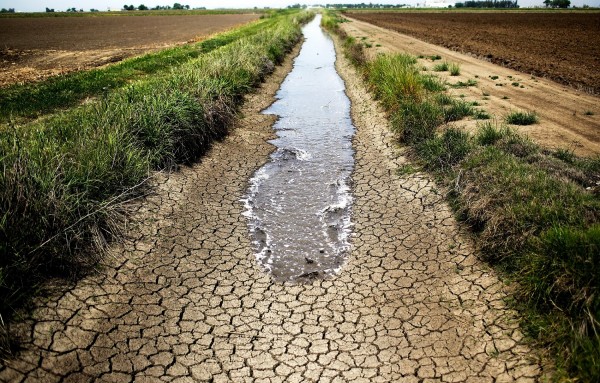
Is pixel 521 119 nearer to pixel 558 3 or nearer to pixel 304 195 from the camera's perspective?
pixel 304 195

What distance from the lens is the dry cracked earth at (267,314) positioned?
11.6ft

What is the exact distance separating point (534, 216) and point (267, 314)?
2993mm

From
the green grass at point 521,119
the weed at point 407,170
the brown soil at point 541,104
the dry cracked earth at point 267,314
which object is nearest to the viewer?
the dry cracked earth at point 267,314

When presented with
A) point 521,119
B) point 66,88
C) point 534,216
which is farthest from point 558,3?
point 534,216

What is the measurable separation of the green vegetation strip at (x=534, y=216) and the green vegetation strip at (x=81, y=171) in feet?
13.6

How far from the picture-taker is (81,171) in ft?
16.9

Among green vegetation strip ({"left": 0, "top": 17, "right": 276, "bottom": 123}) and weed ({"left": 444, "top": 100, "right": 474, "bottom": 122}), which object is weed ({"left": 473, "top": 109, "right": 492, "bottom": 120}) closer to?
weed ({"left": 444, "top": 100, "right": 474, "bottom": 122})

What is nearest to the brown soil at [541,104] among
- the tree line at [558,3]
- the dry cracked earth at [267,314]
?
the dry cracked earth at [267,314]

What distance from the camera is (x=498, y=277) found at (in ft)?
14.8

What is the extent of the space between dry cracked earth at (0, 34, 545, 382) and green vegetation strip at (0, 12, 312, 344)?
0.33 metres

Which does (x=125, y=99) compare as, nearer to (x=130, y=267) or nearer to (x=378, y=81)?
(x=130, y=267)

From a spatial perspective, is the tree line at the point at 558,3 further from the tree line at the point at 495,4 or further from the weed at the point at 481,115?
the weed at the point at 481,115

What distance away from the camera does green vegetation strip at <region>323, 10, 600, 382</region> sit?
11.0 feet

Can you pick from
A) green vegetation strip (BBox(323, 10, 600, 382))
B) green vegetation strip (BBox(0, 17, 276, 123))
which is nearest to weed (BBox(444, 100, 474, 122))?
green vegetation strip (BBox(323, 10, 600, 382))
